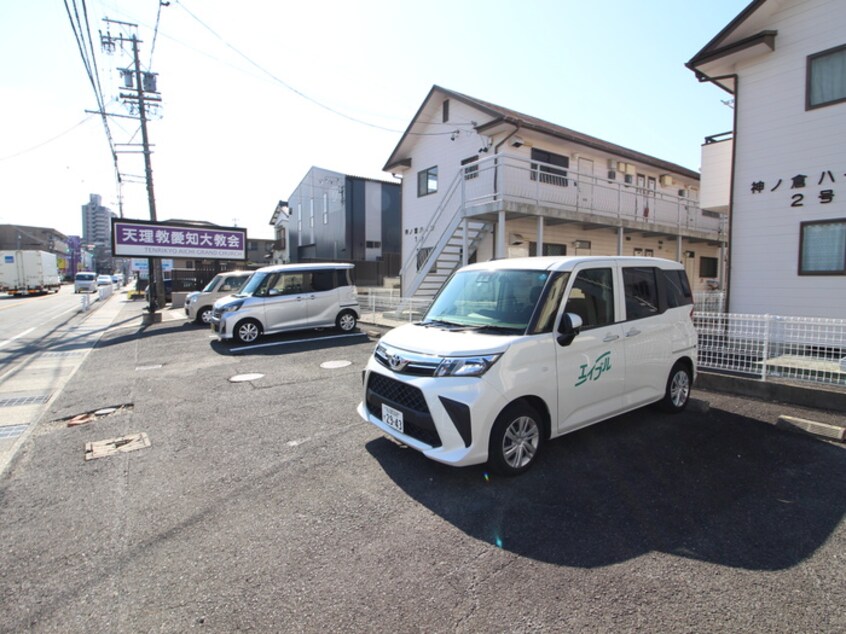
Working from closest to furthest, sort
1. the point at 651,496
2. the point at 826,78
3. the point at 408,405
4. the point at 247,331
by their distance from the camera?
the point at 651,496
the point at 408,405
the point at 826,78
the point at 247,331

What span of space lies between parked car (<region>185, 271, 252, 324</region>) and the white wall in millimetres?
13536

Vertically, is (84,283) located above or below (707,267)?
below

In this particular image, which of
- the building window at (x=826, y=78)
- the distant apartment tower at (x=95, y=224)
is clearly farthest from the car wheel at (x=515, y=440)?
the distant apartment tower at (x=95, y=224)

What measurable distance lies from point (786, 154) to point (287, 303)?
11041 mm

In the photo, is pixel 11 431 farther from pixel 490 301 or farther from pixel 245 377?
pixel 490 301

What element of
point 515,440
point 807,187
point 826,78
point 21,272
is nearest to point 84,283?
point 21,272

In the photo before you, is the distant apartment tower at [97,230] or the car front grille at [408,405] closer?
the car front grille at [408,405]

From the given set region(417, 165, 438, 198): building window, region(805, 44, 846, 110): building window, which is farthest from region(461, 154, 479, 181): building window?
region(805, 44, 846, 110): building window

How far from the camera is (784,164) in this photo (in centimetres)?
853

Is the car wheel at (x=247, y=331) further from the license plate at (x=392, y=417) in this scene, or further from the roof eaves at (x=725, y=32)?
the roof eaves at (x=725, y=32)

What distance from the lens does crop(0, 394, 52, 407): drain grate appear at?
6201 millimetres

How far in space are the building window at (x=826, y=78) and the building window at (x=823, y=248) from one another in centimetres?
221

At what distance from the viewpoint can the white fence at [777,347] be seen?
5.33 m

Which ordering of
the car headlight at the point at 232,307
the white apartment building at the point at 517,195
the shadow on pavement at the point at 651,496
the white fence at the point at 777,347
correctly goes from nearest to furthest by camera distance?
the shadow on pavement at the point at 651,496, the white fence at the point at 777,347, the car headlight at the point at 232,307, the white apartment building at the point at 517,195
